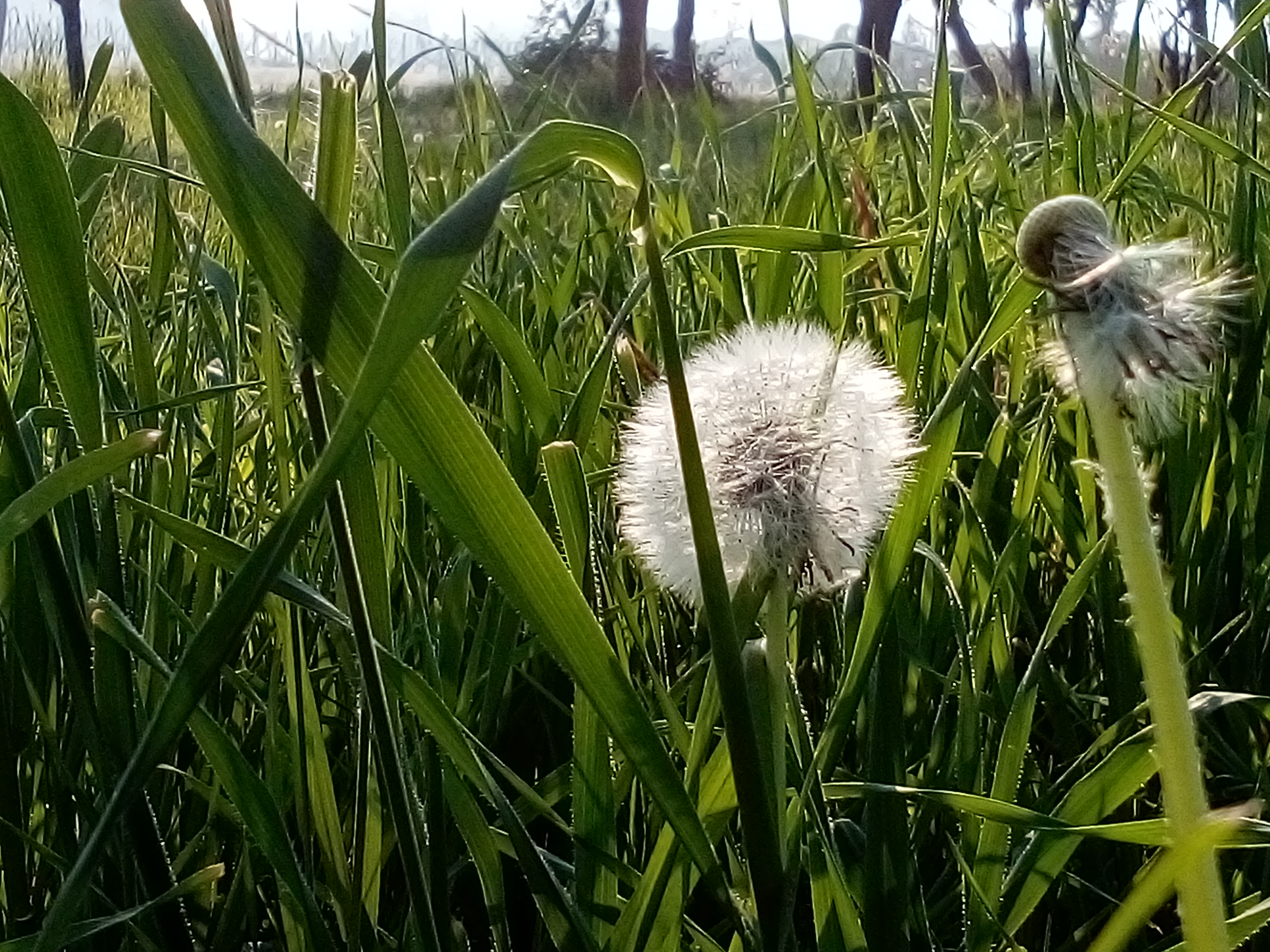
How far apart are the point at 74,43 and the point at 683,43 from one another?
1.46 m

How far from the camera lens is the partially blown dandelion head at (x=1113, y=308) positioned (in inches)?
10.1

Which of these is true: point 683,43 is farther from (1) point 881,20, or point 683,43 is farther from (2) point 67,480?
(2) point 67,480

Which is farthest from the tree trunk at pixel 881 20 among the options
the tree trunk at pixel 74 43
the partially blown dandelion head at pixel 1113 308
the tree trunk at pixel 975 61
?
the tree trunk at pixel 74 43

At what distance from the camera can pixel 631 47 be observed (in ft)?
7.77

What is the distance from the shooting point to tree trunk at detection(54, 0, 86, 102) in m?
2.57

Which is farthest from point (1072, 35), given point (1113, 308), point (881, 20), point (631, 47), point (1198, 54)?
point (631, 47)

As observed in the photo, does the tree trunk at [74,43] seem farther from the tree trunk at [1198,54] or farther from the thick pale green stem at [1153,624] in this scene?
the thick pale green stem at [1153,624]

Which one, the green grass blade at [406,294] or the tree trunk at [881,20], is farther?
the tree trunk at [881,20]

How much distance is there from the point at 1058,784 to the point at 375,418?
0.29 metres

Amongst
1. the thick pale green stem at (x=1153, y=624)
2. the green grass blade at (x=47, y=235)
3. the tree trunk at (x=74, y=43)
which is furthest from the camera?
the tree trunk at (x=74, y=43)

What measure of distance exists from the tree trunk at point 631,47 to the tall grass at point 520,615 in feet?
4.51

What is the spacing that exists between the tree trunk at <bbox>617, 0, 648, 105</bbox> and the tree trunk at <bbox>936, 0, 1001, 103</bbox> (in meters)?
0.51

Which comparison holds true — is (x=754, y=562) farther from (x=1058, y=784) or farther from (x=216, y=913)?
(x=216, y=913)

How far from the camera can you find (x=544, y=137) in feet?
0.87
